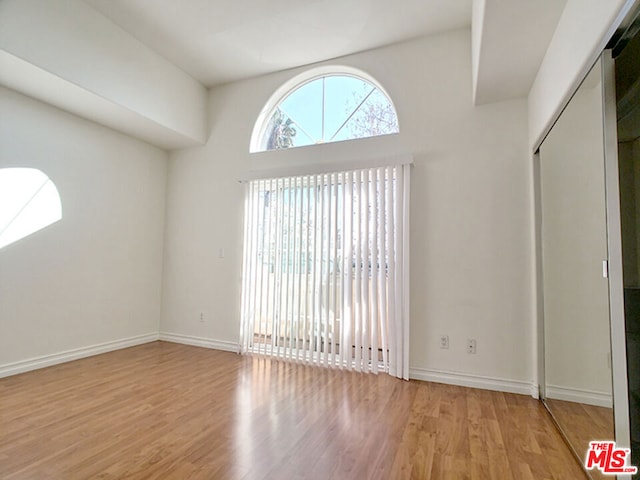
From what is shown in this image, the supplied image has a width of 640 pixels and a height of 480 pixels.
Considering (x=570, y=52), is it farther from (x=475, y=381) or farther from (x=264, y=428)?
(x=264, y=428)

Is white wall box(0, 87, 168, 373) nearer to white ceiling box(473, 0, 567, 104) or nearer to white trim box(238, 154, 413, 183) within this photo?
white trim box(238, 154, 413, 183)

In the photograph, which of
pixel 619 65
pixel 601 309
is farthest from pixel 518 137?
pixel 601 309

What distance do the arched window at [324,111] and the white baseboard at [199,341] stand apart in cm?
239

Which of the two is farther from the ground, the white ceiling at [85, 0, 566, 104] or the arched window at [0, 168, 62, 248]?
the white ceiling at [85, 0, 566, 104]

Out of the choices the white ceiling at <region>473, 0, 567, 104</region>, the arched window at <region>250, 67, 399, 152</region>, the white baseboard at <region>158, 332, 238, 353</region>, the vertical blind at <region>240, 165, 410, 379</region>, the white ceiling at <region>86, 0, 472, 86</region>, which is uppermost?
the white ceiling at <region>86, 0, 472, 86</region>

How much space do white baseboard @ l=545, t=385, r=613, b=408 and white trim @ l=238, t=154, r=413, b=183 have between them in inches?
80.5

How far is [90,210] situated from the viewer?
3426 millimetres

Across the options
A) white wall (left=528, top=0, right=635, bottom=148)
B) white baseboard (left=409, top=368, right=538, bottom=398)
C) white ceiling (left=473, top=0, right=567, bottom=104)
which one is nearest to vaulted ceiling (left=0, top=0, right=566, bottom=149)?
white ceiling (left=473, top=0, right=567, bottom=104)

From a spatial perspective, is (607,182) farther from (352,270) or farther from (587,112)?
(352,270)

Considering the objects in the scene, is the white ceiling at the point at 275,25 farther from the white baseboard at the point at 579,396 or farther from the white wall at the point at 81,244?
the white baseboard at the point at 579,396

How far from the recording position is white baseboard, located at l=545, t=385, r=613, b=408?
1.38 metres

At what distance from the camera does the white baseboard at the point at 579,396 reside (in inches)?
54.5

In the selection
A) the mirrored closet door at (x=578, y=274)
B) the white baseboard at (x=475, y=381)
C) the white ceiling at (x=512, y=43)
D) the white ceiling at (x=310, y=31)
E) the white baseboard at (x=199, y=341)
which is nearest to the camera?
the mirrored closet door at (x=578, y=274)

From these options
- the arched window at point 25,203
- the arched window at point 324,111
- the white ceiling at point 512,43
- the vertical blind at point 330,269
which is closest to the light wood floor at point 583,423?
the vertical blind at point 330,269
